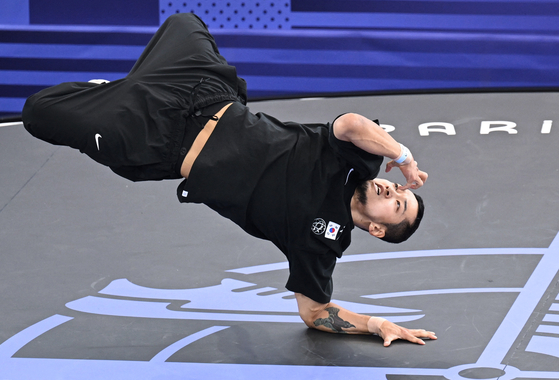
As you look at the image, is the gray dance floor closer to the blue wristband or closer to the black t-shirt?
the black t-shirt

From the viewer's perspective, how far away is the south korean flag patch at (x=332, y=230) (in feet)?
8.41

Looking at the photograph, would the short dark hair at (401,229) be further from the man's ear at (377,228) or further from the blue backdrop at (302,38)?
the blue backdrop at (302,38)

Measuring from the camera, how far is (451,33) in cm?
588

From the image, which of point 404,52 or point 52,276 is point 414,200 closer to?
point 52,276

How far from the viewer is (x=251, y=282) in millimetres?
3195

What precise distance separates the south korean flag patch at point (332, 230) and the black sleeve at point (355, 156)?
0.23 m

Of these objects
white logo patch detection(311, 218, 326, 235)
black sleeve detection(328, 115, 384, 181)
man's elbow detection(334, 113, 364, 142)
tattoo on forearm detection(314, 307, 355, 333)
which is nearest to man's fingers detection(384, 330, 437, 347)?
tattoo on forearm detection(314, 307, 355, 333)

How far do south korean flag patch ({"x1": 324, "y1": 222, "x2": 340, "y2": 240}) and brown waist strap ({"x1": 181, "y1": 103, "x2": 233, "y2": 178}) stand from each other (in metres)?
0.58

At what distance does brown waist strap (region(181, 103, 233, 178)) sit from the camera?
254cm

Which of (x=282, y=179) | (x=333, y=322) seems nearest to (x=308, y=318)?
(x=333, y=322)

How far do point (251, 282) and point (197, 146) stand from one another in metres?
0.91

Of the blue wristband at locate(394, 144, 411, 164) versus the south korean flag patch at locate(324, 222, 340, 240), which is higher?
the blue wristband at locate(394, 144, 411, 164)

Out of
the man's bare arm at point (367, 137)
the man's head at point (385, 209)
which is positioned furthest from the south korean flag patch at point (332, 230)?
the man's bare arm at point (367, 137)

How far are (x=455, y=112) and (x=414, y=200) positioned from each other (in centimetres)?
288
